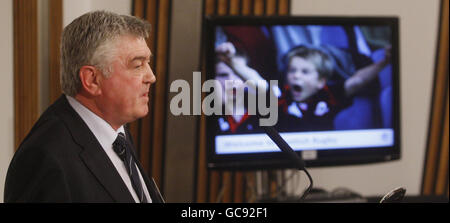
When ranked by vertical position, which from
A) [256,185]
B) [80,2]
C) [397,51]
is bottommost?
[256,185]

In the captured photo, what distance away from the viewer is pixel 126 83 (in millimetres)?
1755

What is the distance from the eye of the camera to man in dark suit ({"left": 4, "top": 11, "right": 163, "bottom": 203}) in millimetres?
1507

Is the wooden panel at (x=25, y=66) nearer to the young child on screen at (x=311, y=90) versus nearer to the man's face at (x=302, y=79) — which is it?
the young child on screen at (x=311, y=90)

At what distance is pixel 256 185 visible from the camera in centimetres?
312

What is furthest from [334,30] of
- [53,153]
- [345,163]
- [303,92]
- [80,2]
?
[53,153]

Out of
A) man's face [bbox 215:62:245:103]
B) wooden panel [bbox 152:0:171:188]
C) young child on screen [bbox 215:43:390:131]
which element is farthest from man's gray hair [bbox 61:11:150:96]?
wooden panel [bbox 152:0:171:188]

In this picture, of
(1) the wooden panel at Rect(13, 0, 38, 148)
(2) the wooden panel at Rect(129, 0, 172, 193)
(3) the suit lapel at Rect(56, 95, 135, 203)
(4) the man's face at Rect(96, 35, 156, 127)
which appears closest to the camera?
(3) the suit lapel at Rect(56, 95, 135, 203)

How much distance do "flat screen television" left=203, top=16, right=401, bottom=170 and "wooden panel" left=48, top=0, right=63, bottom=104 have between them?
24.3 inches

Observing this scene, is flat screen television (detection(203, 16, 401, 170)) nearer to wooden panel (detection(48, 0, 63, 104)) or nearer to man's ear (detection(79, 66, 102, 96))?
wooden panel (detection(48, 0, 63, 104))

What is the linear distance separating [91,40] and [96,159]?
31 centimetres

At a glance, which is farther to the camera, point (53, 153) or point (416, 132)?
point (416, 132)

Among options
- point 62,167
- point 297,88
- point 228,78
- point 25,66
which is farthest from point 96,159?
point 297,88

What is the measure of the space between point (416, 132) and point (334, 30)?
88 cm
